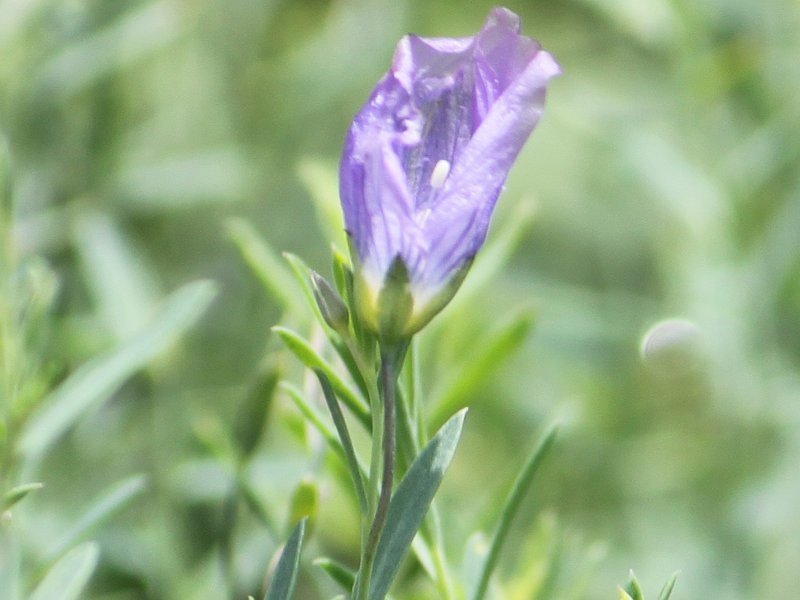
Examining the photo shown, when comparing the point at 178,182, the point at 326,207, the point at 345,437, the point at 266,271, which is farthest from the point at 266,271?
the point at 178,182

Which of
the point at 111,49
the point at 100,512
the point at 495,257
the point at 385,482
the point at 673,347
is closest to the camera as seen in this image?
the point at 385,482

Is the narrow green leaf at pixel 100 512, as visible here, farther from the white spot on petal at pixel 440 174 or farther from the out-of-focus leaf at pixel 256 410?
the white spot on petal at pixel 440 174

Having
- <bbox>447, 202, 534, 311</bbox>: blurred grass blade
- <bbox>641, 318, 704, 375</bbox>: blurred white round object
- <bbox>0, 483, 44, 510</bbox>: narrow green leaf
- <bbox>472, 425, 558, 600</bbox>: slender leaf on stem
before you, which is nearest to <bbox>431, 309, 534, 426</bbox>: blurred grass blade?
<bbox>447, 202, 534, 311</bbox>: blurred grass blade

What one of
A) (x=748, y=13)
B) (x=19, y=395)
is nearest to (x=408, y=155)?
(x=19, y=395)

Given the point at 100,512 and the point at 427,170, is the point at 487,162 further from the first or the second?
the point at 100,512

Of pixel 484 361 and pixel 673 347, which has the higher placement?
pixel 484 361

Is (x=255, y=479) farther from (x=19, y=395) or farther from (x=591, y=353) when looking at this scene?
(x=591, y=353)
